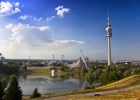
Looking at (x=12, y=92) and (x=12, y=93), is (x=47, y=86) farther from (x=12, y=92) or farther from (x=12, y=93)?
(x=12, y=92)

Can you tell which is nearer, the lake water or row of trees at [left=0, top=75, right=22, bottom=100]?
row of trees at [left=0, top=75, right=22, bottom=100]

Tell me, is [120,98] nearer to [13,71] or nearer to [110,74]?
[110,74]

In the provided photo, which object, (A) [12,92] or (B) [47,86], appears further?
(B) [47,86]

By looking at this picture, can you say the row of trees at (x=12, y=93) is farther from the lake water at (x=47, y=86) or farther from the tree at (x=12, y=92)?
the lake water at (x=47, y=86)

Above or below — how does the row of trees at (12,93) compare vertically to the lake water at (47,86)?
above

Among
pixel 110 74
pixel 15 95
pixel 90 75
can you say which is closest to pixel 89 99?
pixel 15 95

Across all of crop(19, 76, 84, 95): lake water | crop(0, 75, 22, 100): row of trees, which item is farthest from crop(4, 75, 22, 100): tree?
crop(19, 76, 84, 95): lake water

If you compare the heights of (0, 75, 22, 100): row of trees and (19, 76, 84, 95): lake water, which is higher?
(0, 75, 22, 100): row of trees

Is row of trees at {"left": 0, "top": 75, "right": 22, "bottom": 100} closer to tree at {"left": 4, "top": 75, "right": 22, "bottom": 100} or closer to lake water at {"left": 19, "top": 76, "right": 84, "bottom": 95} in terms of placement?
tree at {"left": 4, "top": 75, "right": 22, "bottom": 100}

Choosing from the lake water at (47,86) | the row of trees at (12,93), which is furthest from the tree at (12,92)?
the lake water at (47,86)

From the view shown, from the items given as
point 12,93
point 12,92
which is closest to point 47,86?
point 12,93

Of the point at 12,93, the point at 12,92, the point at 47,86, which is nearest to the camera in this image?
the point at 12,92
